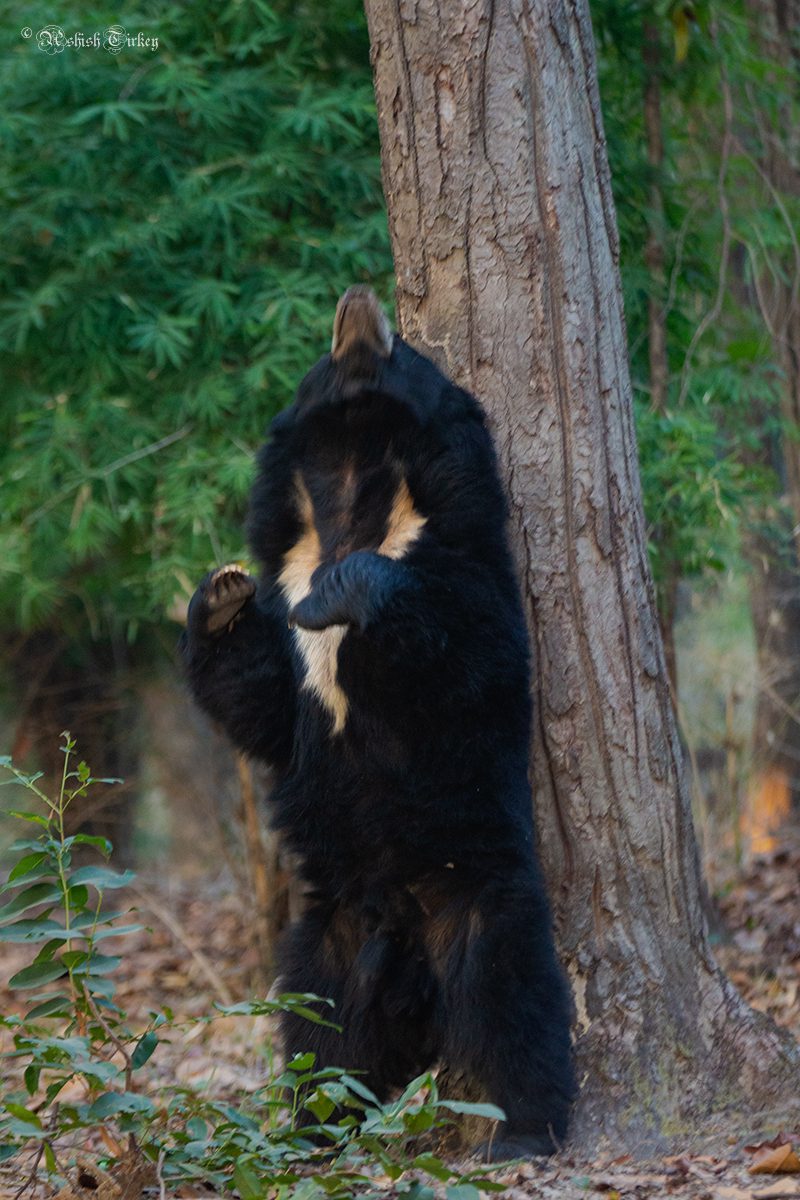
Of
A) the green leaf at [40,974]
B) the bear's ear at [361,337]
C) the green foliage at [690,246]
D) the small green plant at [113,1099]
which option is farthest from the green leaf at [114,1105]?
the green foliage at [690,246]

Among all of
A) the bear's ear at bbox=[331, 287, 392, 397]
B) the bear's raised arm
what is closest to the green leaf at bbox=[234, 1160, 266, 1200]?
the bear's raised arm

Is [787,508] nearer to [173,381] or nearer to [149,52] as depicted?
[173,381]

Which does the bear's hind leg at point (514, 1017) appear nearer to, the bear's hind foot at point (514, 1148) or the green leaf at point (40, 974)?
the bear's hind foot at point (514, 1148)

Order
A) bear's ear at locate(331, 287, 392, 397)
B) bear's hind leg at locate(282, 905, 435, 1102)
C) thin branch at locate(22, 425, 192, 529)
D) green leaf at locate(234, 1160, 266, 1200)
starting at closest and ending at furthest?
→ 1. green leaf at locate(234, 1160, 266, 1200)
2. bear's hind leg at locate(282, 905, 435, 1102)
3. bear's ear at locate(331, 287, 392, 397)
4. thin branch at locate(22, 425, 192, 529)

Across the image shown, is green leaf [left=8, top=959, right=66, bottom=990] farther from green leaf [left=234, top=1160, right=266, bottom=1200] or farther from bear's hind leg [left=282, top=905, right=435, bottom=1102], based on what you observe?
bear's hind leg [left=282, top=905, right=435, bottom=1102]

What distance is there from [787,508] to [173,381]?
11.5 feet

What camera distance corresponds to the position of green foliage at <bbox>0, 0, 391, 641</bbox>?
16.5 ft

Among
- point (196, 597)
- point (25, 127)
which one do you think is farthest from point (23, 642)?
point (196, 597)

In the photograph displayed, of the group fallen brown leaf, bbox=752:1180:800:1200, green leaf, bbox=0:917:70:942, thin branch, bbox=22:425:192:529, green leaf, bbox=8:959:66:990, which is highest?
thin branch, bbox=22:425:192:529

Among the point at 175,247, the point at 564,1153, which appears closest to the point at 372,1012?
the point at 564,1153

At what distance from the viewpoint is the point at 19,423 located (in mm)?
5398

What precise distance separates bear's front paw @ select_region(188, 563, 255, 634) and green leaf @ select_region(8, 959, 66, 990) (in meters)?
Answer: 1.19

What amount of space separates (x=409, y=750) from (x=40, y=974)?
3.75ft

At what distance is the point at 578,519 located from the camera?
3391 mm
